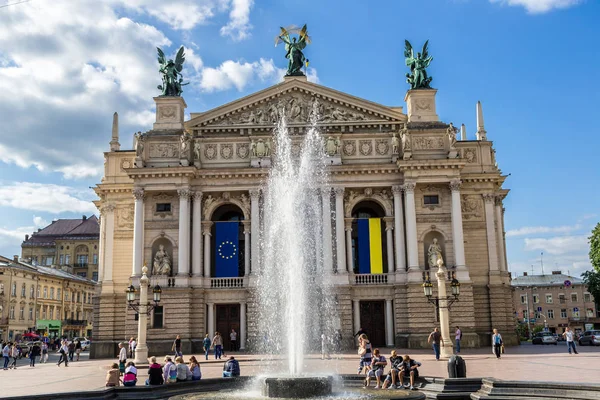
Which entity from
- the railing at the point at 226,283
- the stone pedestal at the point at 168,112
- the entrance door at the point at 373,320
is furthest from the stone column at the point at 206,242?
the entrance door at the point at 373,320

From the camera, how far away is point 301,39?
5419 centimetres

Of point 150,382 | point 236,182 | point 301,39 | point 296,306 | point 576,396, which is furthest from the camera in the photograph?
point 301,39

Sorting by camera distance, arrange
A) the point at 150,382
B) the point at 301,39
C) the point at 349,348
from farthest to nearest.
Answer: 1. the point at 301,39
2. the point at 349,348
3. the point at 150,382

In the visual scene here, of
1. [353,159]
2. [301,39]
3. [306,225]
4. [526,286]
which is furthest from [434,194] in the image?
[526,286]

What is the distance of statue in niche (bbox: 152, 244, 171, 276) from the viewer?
48.1m

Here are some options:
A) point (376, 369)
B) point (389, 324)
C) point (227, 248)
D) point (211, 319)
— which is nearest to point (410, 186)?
point (389, 324)

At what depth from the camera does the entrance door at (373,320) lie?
48.2 metres

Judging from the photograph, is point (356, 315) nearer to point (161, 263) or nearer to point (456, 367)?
point (161, 263)

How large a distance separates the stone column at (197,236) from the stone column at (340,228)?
10834mm

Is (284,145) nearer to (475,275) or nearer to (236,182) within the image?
(236,182)

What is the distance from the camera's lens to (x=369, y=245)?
49219 mm

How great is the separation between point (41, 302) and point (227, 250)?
46.4m

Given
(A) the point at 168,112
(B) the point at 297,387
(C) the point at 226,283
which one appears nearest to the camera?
(B) the point at 297,387

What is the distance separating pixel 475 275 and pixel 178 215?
24616 millimetres
